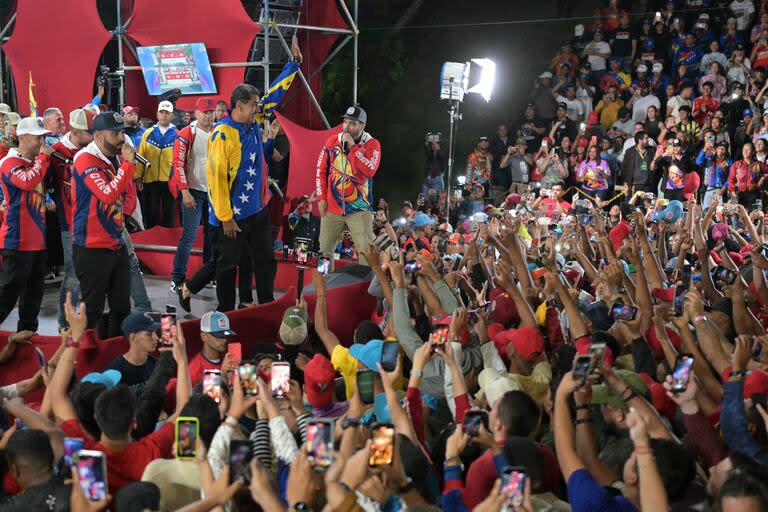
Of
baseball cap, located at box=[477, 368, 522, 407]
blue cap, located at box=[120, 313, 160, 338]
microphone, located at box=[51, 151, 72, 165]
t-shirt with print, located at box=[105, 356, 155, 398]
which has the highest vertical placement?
microphone, located at box=[51, 151, 72, 165]

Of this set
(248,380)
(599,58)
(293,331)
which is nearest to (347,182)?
(293,331)

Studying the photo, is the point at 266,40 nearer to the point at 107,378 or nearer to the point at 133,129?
the point at 133,129

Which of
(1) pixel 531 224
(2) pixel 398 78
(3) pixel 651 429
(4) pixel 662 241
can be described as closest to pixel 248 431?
(3) pixel 651 429

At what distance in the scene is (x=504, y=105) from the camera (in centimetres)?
1931

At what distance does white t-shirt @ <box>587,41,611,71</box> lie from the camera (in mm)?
16984

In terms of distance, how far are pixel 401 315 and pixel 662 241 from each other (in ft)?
11.8

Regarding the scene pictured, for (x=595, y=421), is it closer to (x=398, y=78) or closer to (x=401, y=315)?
(x=401, y=315)

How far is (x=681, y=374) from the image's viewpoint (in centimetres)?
350

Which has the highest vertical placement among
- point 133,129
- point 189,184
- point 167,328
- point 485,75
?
point 485,75

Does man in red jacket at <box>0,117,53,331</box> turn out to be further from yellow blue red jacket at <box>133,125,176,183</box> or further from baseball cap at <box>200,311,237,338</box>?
yellow blue red jacket at <box>133,125,176,183</box>

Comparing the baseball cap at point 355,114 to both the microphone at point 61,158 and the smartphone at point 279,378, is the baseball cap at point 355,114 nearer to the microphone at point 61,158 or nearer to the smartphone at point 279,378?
the microphone at point 61,158

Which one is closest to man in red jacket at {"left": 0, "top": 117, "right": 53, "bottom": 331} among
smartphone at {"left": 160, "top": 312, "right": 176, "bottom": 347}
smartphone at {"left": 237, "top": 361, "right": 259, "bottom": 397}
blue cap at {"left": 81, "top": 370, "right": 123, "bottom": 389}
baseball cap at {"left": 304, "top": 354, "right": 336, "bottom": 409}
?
blue cap at {"left": 81, "top": 370, "right": 123, "bottom": 389}

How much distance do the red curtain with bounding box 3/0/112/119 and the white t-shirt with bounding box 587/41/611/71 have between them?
946 centimetres

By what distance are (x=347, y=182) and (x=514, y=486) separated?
6369 mm
